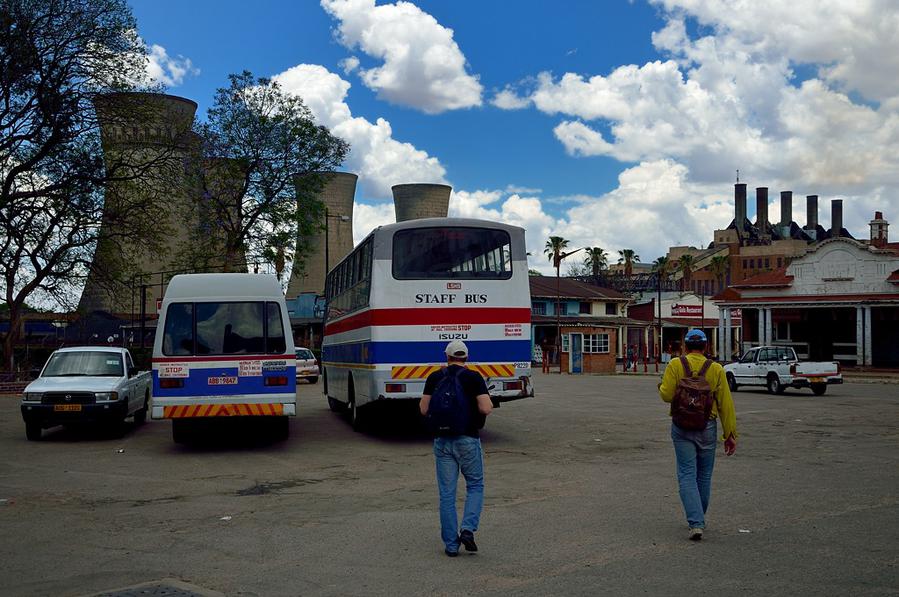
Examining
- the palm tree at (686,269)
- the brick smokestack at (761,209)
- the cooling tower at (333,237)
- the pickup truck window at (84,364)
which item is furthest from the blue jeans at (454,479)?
the brick smokestack at (761,209)

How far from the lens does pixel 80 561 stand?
7176mm

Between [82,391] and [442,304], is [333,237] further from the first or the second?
[442,304]

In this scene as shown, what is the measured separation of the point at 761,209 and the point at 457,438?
13324 centimetres

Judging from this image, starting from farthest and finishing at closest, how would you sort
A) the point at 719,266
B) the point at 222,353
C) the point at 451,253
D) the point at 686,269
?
the point at 719,266 → the point at 686,269 → the point at 451,253 → the point at 222,353

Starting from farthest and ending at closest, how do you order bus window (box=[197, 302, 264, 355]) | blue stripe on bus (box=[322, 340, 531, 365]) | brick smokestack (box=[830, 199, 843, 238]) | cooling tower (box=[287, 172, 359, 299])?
brick smokestack (box=[830, 199, 843, 238]) → cooling tower (box=[287, 172, 359, 299]) → blue stripe on bus (box=[322, 340, 531, 365]) → bus window (box=[197, 302, 264, 355])

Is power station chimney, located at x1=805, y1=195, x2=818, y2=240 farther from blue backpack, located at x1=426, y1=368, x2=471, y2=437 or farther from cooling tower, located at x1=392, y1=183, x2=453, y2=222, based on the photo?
blue backpack, located at x1=426, y1=368, x2=471, y2=437

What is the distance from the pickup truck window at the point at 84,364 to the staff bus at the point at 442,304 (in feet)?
17.5

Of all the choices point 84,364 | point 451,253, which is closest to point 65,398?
point 84,364

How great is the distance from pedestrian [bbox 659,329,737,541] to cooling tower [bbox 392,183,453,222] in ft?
203

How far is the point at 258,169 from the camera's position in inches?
1656

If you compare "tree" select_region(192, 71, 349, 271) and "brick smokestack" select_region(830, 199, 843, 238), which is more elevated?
"brick smokestack" select_region(830, 199, 843, 238)

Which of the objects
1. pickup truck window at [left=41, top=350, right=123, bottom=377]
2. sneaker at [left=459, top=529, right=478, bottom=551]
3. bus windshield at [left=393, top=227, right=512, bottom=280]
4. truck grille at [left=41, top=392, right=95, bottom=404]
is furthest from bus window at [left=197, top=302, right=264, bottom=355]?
sneaker at [left=459, top=529, right=478, bottom=551]

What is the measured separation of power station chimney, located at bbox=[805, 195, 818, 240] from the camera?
436 ft

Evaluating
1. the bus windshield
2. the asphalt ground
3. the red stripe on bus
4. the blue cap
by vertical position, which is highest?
the bus windshield
